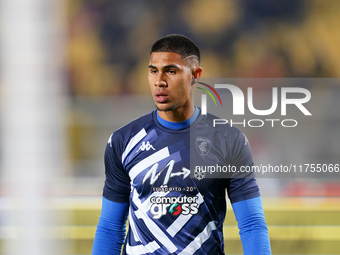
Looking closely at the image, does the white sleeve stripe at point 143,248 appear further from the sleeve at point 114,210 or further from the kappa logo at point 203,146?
the kappa logo at point 203,146

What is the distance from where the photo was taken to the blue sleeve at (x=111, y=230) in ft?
3.56

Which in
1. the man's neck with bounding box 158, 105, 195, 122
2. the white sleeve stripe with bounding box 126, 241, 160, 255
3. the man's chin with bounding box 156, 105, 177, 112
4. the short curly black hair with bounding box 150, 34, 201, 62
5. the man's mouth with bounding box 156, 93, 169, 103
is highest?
the short curly black hair with bounding box 150, 34, 201, 62

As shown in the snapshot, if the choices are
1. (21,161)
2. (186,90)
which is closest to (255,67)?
(186,90)

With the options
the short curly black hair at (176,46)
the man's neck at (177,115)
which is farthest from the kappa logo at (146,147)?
the short curly black hair at (176,46)

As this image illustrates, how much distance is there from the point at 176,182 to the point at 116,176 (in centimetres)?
21

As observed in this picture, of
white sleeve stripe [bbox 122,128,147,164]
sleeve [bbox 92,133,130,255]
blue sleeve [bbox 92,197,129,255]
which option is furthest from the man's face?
blue sleeve [bbox 92,197,129,255]

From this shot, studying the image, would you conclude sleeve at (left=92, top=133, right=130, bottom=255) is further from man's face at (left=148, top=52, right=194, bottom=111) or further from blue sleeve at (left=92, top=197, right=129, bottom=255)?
man's face at (left=148, top=52, right=194, bottom=111)

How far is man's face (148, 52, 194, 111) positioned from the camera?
3.37 feet

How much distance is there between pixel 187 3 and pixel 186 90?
2.43ft

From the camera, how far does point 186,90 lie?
1.07 m

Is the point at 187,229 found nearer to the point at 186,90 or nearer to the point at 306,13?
the point at 186,90

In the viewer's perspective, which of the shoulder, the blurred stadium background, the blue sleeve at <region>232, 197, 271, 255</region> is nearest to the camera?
the blue sleeve at <region>232, 197, 271, 255</region>

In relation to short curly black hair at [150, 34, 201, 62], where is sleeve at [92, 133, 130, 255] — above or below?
below

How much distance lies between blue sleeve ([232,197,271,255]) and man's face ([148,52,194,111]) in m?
0.39
